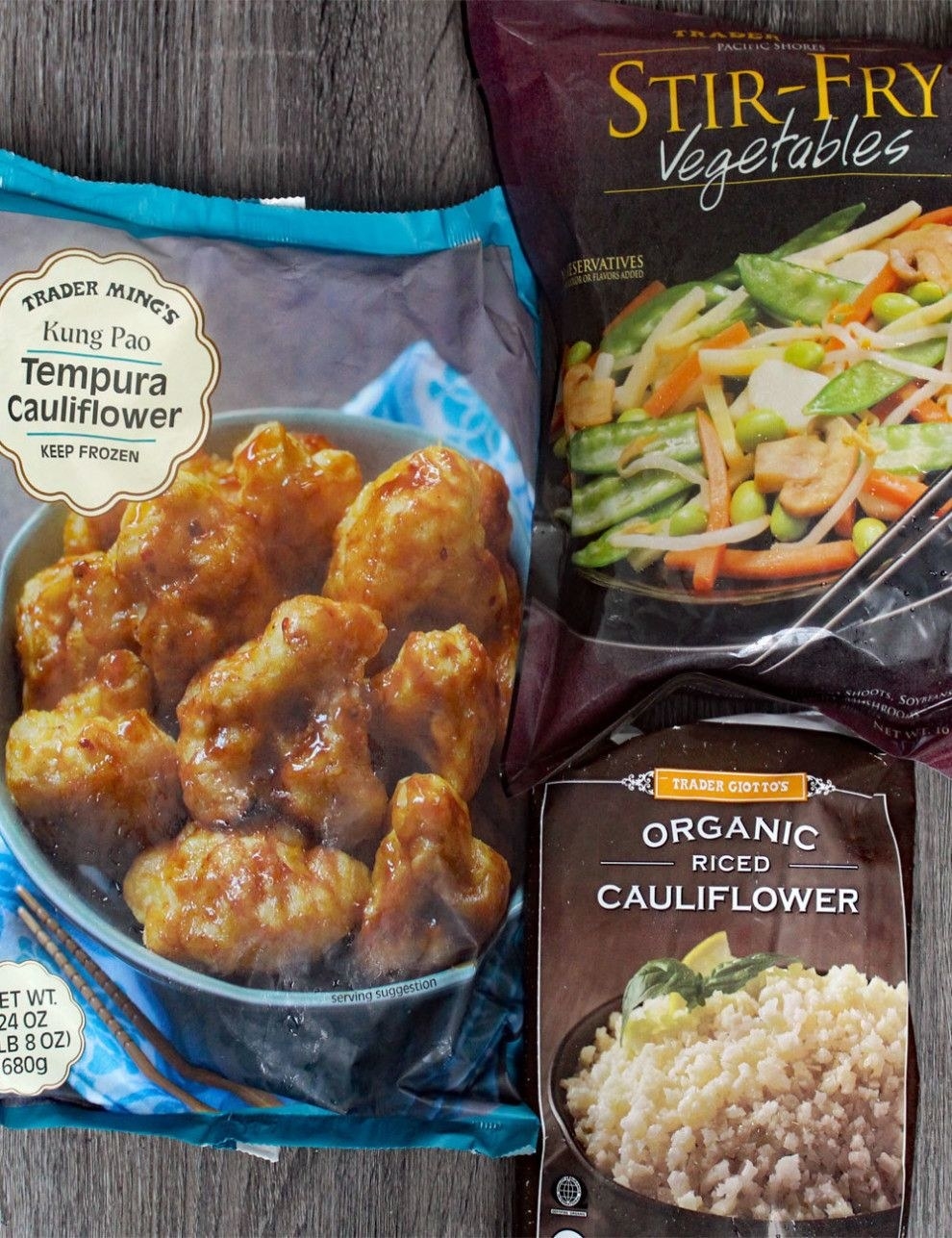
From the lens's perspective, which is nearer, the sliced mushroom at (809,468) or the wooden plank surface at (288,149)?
the sliced mushroom at (809,468)

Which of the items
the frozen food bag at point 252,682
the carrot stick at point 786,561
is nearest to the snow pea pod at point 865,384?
the carrot stick at point 786,561

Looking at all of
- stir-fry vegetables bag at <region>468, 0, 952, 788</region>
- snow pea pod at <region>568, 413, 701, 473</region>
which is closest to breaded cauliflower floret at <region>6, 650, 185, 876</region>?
stir-fry vegetables bag at <region>468, 0, 952, 788</region>

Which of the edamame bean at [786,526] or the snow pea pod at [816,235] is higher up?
the snow pea pod at [816,235]

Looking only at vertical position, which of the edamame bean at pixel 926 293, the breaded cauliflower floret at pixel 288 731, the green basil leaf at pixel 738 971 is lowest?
the green basil leaf at pixel 738 971

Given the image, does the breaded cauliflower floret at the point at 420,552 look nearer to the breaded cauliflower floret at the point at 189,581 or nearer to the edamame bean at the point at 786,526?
the breaded cauliflower floret at the point at 189,581

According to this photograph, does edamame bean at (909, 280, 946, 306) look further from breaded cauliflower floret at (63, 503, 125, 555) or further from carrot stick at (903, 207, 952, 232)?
breaded cauliflower floret at (63, 503, 125, 555)

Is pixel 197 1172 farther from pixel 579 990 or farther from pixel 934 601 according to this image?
pixel 934 601

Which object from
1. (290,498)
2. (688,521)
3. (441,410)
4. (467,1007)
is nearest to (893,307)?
(688,521)
